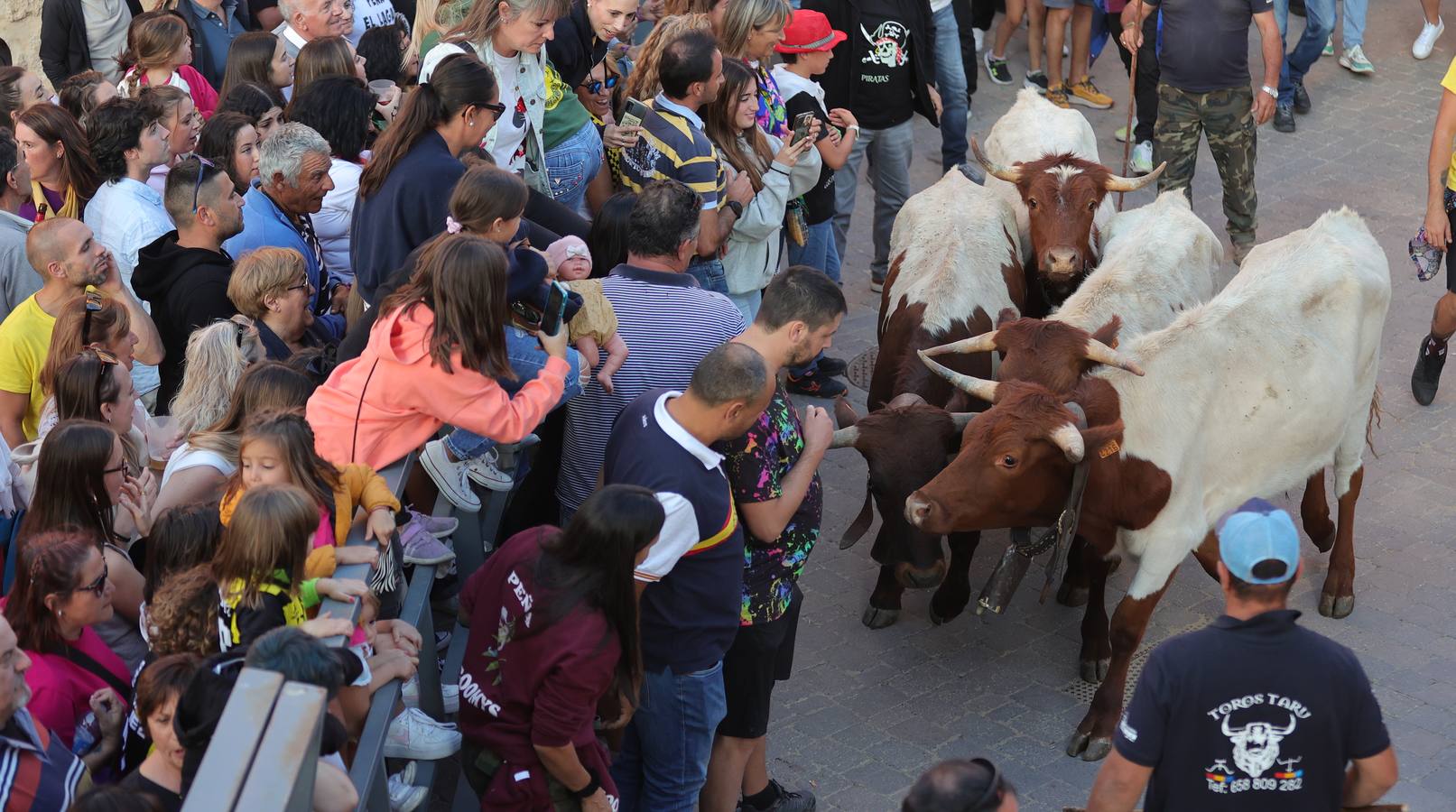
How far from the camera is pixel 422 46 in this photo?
7.32m

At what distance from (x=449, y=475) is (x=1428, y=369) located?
21.0 feet

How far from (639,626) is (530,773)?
0.63m

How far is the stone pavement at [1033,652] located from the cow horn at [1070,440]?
136cm

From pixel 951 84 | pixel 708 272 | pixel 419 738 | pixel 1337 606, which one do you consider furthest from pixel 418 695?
pixel 951 84

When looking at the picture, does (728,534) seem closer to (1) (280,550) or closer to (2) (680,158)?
(1) (280,550)

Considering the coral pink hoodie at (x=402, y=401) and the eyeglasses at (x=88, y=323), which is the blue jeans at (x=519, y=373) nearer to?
the coral pink hoodie at (x=402, y=401)

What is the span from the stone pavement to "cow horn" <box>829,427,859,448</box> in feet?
3.78

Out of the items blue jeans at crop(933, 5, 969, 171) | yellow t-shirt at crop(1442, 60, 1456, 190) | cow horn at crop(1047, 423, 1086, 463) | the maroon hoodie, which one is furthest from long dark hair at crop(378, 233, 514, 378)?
blue jeans at crop(933, 5, 969, 171)

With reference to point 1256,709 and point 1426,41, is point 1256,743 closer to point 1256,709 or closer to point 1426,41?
point 1256,709

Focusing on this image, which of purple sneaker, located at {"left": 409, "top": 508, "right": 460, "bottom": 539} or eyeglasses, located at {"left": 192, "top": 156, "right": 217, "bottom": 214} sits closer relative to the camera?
purple sneaker, located at {"left": 409, "top": 508, "right": 460, "bottom": 539}

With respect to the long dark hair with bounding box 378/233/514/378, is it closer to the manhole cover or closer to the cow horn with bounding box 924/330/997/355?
the cow horn with bounding box 924/330/997/355

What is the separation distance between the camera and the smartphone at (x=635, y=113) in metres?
6.90

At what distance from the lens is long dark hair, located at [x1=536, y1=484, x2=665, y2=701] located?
12.6 ft

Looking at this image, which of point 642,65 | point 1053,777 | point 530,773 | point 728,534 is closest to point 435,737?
point 530,773
